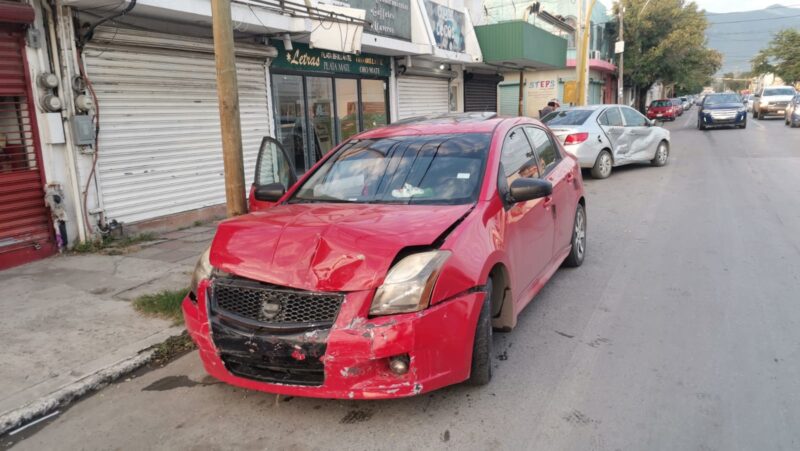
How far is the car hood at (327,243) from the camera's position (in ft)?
9.83

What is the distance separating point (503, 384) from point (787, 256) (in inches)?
172

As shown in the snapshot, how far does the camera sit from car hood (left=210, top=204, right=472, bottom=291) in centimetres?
300

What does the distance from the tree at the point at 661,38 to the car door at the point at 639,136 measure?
84.7 ft

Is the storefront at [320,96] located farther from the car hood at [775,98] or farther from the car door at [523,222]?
the car hood at [775,98]

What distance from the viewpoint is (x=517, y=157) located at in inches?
183

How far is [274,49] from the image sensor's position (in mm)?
10312

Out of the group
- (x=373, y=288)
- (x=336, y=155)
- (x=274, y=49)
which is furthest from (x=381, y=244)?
(x=274, y=49)

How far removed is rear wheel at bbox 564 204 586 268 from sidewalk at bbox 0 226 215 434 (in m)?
Result: 3.84

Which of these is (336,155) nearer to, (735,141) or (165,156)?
(165,156)

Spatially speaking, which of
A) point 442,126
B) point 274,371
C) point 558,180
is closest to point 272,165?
point 442,126

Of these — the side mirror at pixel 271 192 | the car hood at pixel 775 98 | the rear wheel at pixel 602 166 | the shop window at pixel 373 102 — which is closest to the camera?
the side mirror at pixel 271 192

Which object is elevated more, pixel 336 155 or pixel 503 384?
pixel 336 155

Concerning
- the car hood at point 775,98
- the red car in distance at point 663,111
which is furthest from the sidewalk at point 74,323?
the red car in distance at point 663,111

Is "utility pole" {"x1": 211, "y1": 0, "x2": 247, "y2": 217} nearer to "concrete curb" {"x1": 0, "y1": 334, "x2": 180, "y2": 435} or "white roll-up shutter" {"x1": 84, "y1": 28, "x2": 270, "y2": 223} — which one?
"concrete curb" {"x1": 0, "y1": 334, "x2": 180, "y2": 435}
